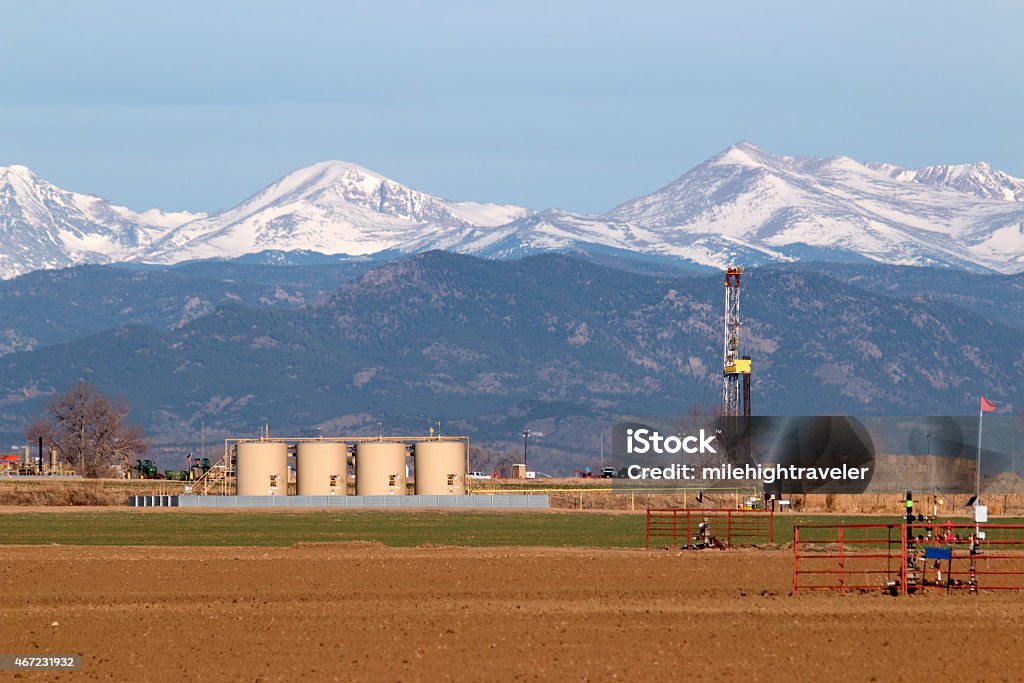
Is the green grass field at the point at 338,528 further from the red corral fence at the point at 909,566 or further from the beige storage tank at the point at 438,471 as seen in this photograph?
the beige storage tank at the point at 438,471

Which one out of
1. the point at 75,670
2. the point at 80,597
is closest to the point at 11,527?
the point at 80,597

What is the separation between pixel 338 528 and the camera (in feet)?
284

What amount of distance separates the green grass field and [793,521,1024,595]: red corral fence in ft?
28.8

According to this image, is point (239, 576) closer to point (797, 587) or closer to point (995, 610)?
point (797, 587)

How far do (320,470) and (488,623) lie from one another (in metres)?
82.2

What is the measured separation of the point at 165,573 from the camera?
184ft

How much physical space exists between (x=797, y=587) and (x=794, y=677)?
1478 centimetres

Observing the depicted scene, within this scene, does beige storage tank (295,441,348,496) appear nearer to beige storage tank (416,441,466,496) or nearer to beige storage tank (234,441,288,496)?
beige storage tank (234,441,288,496)

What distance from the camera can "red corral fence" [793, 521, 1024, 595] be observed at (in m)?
49.9

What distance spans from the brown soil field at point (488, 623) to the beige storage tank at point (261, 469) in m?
64.0

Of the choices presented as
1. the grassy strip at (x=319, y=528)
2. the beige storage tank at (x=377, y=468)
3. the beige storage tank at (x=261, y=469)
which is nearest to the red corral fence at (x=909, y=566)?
the grassy strip at (x=319, y=528)

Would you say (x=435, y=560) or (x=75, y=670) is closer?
(x=75, y=670)

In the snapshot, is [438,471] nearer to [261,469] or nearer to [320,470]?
[320,470]

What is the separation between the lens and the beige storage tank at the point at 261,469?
124250 mm
